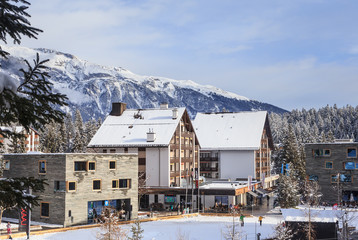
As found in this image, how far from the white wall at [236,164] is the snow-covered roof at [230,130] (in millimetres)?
1334

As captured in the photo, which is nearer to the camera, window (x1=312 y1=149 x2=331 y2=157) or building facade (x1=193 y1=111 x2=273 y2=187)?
window (x1=312 y1=149 x2=331 y2=157)

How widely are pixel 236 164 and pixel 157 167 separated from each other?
21.9 meters

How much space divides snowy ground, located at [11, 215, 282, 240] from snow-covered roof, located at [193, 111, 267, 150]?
31.8 meters

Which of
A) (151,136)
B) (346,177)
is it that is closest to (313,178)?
(346,177)

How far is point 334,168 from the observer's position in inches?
2891

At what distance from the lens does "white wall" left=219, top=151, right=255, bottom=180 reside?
282 ft

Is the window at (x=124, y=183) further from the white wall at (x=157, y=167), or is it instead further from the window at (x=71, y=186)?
the white wall at (x=157, y=167)

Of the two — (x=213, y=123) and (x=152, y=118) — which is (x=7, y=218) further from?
(x=213, y=123)

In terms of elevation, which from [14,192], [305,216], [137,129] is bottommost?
[305,216]

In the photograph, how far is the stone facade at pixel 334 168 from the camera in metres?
71.8

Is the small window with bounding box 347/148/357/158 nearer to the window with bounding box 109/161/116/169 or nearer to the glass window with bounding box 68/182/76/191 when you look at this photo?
the window with bounding box 109/161/116/169

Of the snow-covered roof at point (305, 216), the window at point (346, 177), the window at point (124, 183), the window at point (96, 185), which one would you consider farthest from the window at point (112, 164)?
the window at point (346, 177)

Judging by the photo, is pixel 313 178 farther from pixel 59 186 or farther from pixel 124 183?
pixel 59 186

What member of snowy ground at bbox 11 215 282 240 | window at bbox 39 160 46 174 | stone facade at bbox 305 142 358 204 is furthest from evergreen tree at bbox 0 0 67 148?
stone facade at bbox 305 142 358 204
